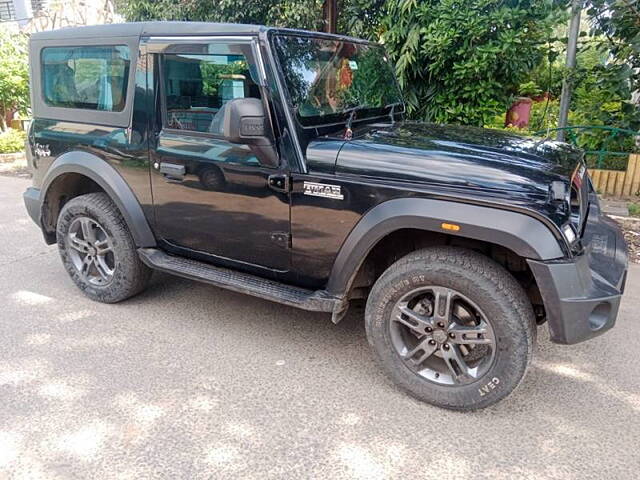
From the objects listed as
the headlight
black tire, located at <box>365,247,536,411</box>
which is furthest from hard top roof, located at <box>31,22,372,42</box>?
the headlight

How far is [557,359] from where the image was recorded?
3229 mm

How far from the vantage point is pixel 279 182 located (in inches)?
115

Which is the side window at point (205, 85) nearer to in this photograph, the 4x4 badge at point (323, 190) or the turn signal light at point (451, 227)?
the 4x4 badge at point (323, 190)

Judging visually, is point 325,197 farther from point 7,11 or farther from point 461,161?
point 7,11

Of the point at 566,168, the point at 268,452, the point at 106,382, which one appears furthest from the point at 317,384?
the point at 566,168

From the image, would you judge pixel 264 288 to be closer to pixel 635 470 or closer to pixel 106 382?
pixel 106 382

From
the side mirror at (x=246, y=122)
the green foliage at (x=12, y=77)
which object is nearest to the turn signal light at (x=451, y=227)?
the side mirror at (x=246, y=122)

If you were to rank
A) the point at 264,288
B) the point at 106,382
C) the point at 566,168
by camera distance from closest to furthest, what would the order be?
the point at 566,168, the point at 106,382, the point at 264,288

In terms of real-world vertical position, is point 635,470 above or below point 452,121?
below

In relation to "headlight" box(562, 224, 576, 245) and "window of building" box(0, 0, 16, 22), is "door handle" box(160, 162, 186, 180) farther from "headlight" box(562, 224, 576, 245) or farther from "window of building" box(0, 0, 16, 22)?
"window of building" box(0, 0, 16, 22)

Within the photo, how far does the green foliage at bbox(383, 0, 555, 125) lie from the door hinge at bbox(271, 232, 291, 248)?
13.3 ft

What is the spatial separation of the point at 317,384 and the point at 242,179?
128 centimetres

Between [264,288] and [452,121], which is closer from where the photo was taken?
[264,288]

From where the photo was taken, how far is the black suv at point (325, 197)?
2484 mm
